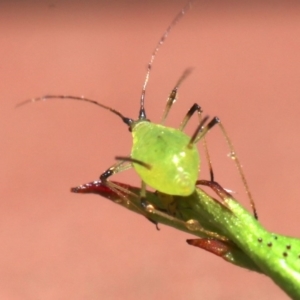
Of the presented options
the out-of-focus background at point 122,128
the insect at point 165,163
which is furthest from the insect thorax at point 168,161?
the out-of-focus background at point 122,128

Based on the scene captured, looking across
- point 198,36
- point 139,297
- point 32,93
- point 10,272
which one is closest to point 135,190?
point 139,297

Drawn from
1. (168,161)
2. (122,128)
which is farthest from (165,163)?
(122,128)

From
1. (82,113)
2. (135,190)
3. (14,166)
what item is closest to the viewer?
(135,190)

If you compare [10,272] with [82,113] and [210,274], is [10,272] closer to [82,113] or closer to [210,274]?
[210,274]

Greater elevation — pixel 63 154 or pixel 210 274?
pixel 63 154

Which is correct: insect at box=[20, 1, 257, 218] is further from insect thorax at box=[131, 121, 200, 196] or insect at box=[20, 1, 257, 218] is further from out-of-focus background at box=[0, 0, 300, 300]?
out-of-focus background at box=[0, 0, 300, 300]

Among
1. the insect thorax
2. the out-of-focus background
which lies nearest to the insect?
the insect thorax
